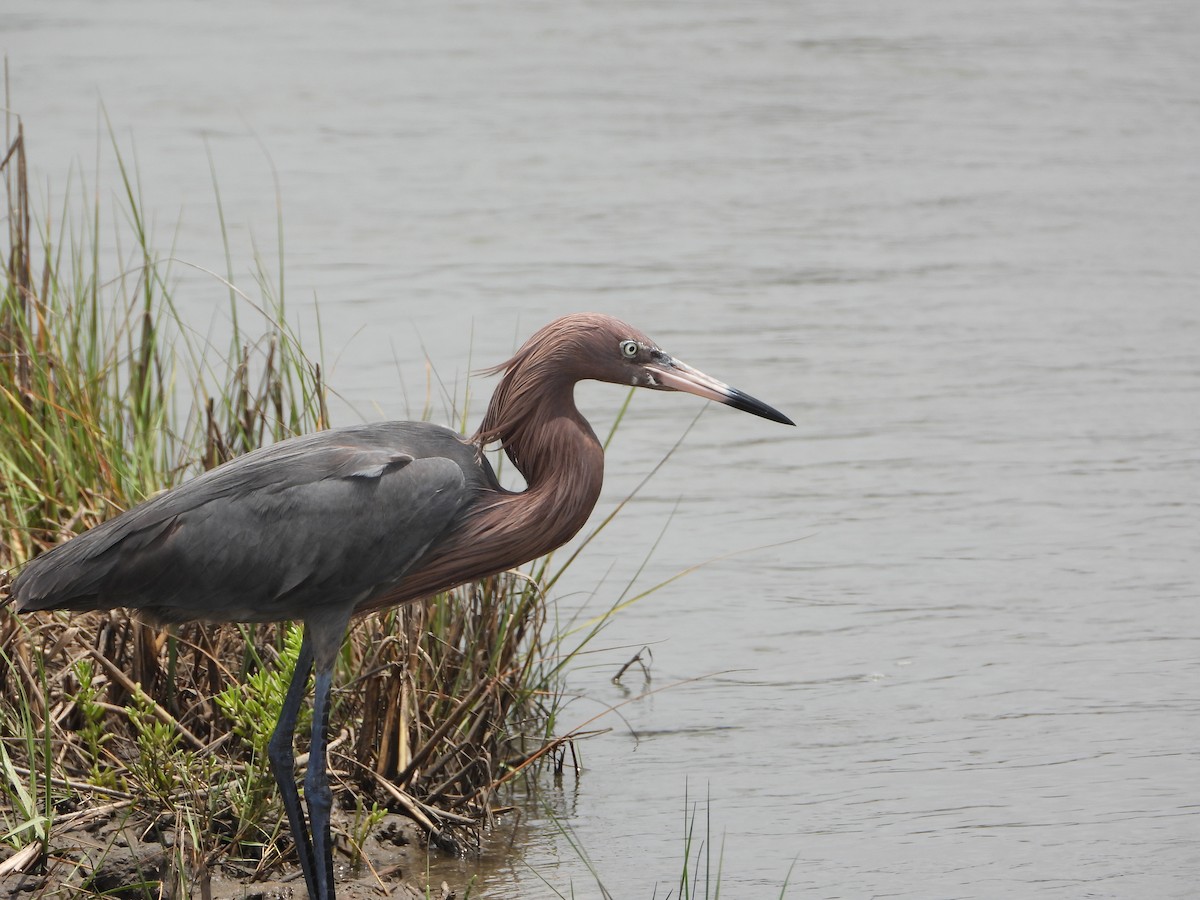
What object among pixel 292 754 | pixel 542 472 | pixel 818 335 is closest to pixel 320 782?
pixel 292 754

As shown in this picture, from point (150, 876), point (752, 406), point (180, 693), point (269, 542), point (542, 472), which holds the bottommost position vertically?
point (150, 876)

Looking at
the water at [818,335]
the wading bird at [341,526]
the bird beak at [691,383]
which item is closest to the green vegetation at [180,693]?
the wading bird at [341,526]

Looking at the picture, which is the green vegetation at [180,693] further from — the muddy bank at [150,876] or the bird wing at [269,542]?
the bird wing at [269,542]

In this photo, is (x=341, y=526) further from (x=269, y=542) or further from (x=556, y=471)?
(x=556, y=471)

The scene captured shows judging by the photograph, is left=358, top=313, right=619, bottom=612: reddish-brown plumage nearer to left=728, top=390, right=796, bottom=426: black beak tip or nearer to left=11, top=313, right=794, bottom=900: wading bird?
left=11, top=313, right=794, bottom=900: wading bird

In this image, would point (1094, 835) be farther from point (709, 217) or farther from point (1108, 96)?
point (1108, 96)

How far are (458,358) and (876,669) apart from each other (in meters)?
3.45

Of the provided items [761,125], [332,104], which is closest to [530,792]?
[761,125]

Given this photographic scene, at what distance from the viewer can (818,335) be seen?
9.91m

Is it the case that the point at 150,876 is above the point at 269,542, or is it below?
below

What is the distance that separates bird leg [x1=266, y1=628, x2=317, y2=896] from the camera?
436cm

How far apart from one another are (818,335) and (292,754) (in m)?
5.98

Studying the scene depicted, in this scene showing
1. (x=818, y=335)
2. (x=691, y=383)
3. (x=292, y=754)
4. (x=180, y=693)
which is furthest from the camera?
(x=818, y=335)

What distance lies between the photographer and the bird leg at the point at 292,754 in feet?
14.3
